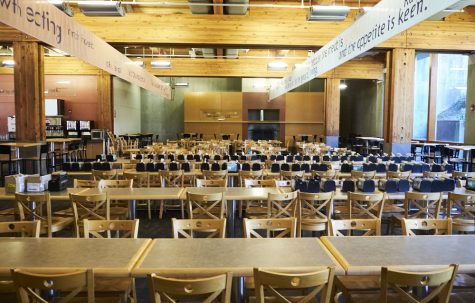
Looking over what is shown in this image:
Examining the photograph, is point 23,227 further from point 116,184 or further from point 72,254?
point 116,184

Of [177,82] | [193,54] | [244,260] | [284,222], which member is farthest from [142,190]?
[177,82]

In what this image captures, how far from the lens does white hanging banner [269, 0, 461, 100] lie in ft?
14.5

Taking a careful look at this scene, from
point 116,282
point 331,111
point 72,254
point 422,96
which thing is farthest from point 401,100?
point 72,254

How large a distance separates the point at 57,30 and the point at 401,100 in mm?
9503

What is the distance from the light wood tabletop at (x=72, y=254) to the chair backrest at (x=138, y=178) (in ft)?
12.3

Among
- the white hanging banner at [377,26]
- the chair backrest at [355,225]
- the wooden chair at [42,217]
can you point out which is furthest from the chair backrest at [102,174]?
the white hanging banner at [377,26]

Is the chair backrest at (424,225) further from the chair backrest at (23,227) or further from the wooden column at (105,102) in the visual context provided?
the wooden column at (105,102)

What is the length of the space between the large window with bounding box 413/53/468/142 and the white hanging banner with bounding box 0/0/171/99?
13172 mm

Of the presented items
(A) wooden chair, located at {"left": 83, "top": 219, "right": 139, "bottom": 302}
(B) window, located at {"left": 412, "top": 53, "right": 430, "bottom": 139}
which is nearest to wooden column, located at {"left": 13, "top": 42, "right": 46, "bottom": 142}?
(A) wooden chair, located at {"left": 83, "top": 219, "right": 139, "bottom": 302}

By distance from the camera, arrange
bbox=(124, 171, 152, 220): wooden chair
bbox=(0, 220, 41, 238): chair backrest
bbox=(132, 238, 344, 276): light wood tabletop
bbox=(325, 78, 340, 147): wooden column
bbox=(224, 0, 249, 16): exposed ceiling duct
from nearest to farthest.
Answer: bbox=(132, 238, 344, 276): light wood tabletop, bbox=(0, 220, 41, 238): chair backrest, bbox=(124, 171, 152, 220): wooden chair, bbox=(224, 0, 249, 16): exposed ceiling duct, bbox=(325, 78, 340, 147): wooden column

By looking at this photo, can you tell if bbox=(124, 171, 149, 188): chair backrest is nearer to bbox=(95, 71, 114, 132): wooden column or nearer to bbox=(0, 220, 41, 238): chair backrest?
bbox=(0, 220, 41, 238): chair backrest

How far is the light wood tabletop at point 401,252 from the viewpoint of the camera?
2.32 metres

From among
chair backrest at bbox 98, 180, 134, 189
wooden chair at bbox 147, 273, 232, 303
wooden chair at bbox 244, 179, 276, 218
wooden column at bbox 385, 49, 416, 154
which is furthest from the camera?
wooden column at bbox 385, 49, 416, 154

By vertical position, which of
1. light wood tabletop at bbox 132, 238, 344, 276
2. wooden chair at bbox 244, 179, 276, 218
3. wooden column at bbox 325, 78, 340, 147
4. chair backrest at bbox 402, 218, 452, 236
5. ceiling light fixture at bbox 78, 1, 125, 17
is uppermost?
ceiling light fixture at bbox 78, 1, 125, 17
